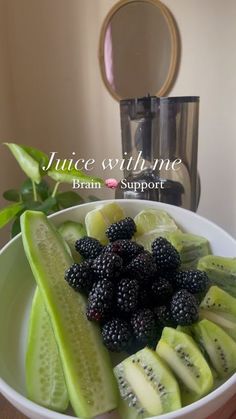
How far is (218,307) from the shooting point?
0.43 meters

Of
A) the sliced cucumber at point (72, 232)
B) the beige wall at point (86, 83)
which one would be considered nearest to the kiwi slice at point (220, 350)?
the sliced cucumber at point (72, 232)

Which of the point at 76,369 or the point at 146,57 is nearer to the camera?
the point at 76,369

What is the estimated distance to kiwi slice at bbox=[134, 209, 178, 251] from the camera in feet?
1.83

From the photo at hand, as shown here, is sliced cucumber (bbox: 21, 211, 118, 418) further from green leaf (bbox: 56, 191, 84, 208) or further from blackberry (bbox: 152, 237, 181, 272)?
green leaf (bbox: 56, 191, 84, 208)

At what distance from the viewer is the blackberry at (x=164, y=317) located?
415 mm

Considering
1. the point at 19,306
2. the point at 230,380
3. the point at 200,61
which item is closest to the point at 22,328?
the point at 19,306

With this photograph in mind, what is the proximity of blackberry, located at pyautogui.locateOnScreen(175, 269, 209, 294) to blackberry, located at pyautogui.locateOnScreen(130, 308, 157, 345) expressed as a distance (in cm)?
6

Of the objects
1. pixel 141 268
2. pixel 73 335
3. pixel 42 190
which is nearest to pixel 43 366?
pixel 73 335

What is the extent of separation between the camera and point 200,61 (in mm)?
1103

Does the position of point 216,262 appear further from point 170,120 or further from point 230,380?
point 170,120

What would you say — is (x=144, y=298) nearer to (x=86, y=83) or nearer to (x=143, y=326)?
(x=143, y=326)

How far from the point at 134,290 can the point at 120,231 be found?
0.39 feet

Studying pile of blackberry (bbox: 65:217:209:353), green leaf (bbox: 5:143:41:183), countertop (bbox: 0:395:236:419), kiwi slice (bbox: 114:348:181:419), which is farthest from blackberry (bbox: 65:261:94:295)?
green leaf (bbox: 5:143:41:183)

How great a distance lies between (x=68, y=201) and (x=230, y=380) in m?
0.53
